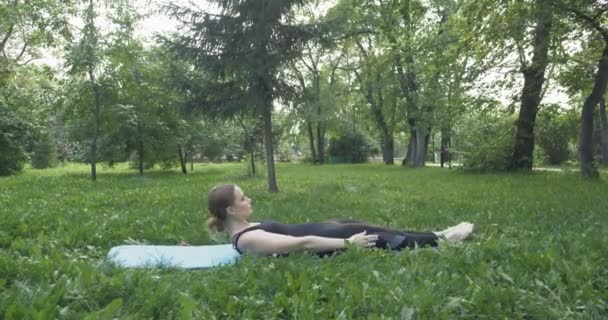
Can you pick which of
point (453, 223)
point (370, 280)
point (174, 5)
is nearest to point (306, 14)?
point (174, 5)

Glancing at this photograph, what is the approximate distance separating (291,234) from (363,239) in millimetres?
659

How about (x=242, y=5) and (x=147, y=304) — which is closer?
(x=147, y=304)

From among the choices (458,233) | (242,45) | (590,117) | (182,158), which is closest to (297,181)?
(242,45)

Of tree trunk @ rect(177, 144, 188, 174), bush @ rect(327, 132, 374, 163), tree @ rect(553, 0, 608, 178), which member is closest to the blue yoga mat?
tree @ rect(553, 0, 608, 178)

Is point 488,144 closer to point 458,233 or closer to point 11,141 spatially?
point 458,233

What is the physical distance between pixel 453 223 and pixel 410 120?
22.2 m

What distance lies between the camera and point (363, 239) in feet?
13.1

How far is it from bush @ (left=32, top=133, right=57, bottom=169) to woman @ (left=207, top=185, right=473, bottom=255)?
101ft

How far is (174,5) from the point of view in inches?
416

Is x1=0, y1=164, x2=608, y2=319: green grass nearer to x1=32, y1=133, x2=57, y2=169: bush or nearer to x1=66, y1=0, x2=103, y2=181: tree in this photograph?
x1=66, y1=0, x2=103, y2=181: tree

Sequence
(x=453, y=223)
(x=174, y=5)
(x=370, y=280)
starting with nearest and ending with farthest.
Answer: (x=370, y=280), (x=453, y=223), (x=174, y=5)

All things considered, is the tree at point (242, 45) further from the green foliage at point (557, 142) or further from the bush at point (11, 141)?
the green foliage at point (557, 142)

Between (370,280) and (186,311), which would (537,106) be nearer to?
(370,280)

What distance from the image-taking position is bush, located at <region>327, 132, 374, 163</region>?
1623 inches
